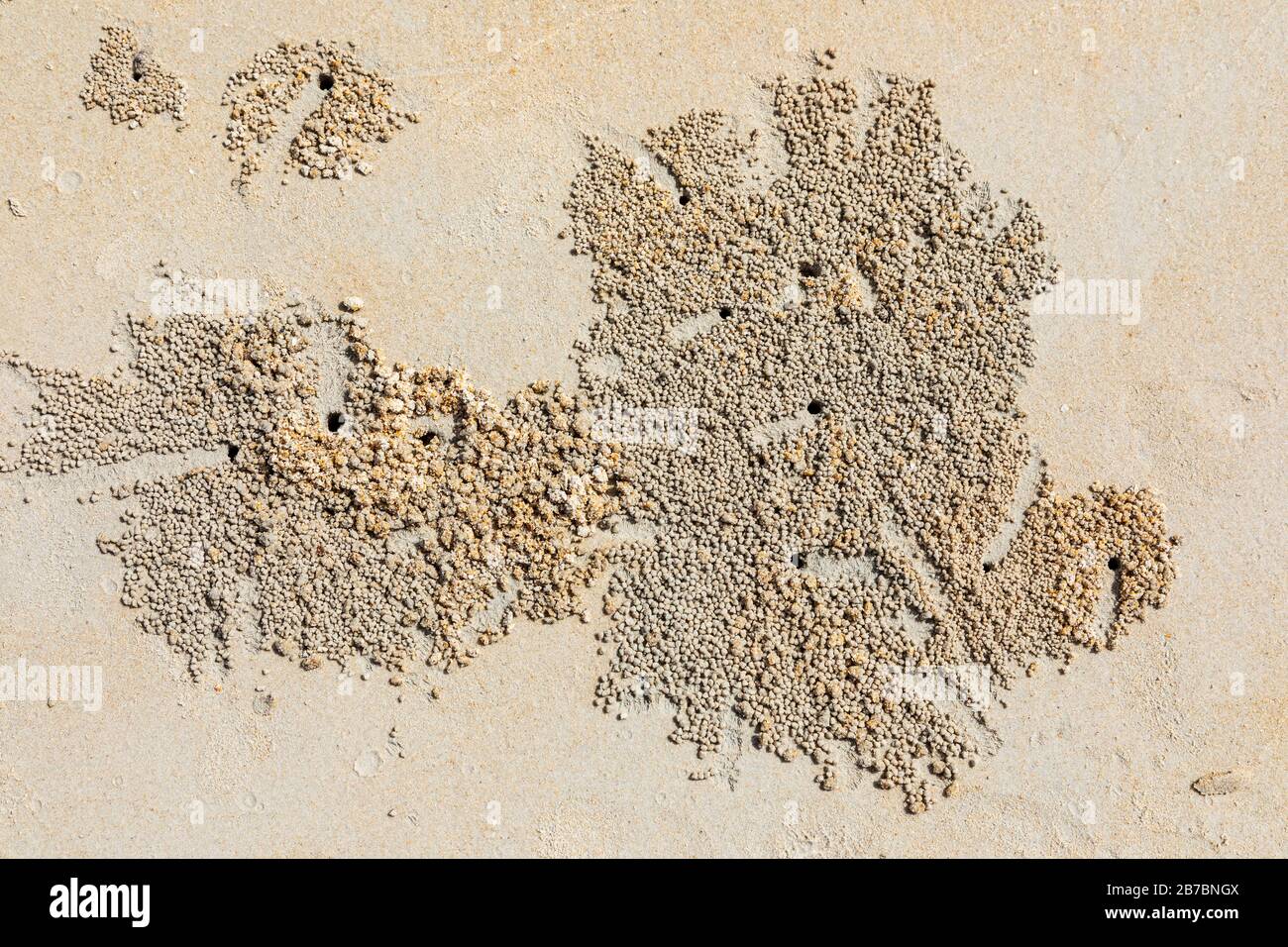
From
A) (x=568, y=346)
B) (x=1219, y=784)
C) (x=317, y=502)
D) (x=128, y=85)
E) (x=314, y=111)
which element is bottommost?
(x=1219, y=784)

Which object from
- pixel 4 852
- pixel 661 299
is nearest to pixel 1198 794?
pixel 661 299

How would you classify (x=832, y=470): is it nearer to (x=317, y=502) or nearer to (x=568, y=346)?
(x=568, y=346)

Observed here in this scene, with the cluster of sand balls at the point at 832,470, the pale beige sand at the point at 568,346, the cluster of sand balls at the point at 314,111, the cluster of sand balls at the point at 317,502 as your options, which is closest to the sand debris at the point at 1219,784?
the pale beige sand at the point at 568,346

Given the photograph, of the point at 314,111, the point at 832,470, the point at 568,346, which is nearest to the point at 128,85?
the point at 314,111

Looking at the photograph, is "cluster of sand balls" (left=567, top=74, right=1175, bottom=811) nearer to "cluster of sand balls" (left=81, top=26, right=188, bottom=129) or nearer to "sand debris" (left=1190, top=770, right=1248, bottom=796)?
"sand debris" (left=1190, top=770, right=1248, bottom=796)

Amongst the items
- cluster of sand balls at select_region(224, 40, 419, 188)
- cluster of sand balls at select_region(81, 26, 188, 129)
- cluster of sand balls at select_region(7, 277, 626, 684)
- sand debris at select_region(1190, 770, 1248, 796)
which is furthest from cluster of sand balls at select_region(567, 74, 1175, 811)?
cluster of sand balls at select_region(81, 26, 188, 129)

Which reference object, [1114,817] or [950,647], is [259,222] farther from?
[1114,817]

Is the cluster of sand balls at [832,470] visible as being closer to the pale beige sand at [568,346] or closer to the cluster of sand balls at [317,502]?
the pale beige sand at [568,346]
